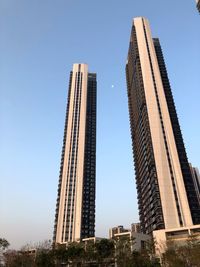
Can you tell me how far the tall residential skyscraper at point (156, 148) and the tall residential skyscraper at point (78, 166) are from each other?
24557mm

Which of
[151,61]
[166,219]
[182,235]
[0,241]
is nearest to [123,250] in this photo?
[182,235]

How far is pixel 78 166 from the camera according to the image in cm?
14375

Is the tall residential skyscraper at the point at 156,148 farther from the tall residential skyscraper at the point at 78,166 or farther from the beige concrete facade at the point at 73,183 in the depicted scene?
the beige concrete facade at the point at 73,183

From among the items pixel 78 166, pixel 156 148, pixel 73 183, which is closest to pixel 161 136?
pixel 156 148

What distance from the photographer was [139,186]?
140625 mm

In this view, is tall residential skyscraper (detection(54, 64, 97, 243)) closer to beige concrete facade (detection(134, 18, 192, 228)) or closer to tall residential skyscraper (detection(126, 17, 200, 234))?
tall residential skyscraper (detection(126, 17, 200, 234))

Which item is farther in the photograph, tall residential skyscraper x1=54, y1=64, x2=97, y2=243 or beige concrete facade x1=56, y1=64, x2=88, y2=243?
tall residential skyscraper x1=54, y1=64, x2=97, y2=243

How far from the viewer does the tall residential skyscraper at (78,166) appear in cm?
12975

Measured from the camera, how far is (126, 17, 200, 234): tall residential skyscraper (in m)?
106

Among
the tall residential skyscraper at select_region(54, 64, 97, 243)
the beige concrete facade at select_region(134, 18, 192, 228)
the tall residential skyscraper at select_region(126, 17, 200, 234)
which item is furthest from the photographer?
the tall residential skyscraper at select_region(54, 64, 97, 243)

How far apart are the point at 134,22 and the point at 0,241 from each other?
5139 inches

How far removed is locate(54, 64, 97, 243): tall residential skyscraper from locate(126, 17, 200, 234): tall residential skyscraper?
80.6 ft

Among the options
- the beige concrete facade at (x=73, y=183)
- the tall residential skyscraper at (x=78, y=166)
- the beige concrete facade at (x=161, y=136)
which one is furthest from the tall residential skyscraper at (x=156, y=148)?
the beige concrete facade at (x=73, y=183)

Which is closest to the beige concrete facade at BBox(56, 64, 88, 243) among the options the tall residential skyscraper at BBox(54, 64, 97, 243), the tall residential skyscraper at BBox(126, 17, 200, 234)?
the tall residential skyscraper at BBox(54, 64, 97, 243)
